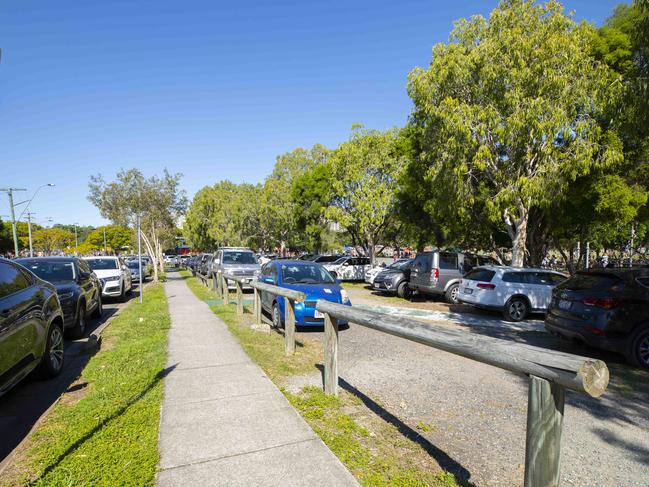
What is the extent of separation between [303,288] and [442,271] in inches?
280

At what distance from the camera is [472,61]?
508 inches

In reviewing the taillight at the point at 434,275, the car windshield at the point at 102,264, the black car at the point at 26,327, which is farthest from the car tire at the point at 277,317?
the car windshield at the point at 102,264

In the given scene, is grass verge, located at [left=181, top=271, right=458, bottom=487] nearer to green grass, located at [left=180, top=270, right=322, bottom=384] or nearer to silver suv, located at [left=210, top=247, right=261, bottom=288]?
green grass, located at [left=180, top=270, right=322, bottom=384]

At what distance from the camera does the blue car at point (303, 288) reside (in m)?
8.59

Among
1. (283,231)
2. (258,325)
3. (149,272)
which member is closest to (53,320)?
(258,325)

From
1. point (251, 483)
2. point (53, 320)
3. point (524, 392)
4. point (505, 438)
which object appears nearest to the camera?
point (251, 483)

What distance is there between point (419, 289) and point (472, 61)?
786cm

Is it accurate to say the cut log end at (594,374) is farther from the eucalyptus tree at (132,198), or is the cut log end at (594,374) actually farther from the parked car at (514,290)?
the eucalyptus tree at (132,198)

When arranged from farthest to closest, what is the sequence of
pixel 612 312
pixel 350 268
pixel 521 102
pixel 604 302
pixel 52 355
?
pixel 350 268, pixel 521 102, pixel 604 302, pixel 612 312, pixel 52 355

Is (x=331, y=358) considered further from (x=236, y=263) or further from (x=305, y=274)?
(x=236, y=263)

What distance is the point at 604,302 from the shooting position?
6.61m

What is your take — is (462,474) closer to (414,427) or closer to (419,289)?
(414,427)

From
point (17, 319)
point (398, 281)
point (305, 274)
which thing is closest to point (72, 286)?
point (17, 319)

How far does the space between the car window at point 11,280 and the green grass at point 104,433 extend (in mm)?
1438
